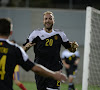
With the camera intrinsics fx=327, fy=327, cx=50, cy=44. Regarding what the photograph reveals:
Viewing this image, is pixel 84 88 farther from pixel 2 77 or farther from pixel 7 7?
pixel 7 7

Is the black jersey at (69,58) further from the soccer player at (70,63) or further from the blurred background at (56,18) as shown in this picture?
the blurred background at (56,18)

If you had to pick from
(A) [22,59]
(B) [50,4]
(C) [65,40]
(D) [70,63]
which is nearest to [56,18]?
(B) [50,4]

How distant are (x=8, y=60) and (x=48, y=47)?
2486 mm

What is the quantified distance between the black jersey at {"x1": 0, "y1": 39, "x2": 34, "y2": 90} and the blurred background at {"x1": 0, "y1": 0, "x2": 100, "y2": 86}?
14870 mm

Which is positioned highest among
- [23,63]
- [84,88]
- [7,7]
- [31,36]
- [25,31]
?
[7,7]

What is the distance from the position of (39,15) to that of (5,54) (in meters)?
15.6

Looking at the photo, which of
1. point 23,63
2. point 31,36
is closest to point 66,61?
point 31,36

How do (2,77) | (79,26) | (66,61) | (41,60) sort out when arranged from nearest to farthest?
(2,77) → (41,60) → (66,61) → (79,26)

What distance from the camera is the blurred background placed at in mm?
19156

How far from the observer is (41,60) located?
21.3 ft

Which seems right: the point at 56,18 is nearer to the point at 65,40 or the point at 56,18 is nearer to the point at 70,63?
the point at 70,63

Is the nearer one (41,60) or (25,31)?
(41,60)

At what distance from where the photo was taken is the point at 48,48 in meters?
6.49

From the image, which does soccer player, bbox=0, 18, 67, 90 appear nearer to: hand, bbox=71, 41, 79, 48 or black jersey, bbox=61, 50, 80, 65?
hand, bbox=71, 41, 79, 48
